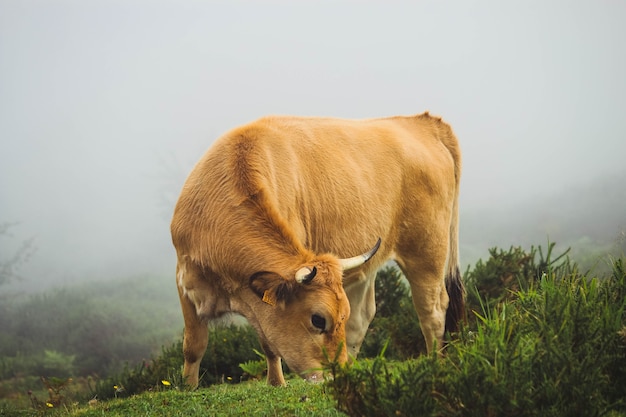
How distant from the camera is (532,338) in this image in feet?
14.0

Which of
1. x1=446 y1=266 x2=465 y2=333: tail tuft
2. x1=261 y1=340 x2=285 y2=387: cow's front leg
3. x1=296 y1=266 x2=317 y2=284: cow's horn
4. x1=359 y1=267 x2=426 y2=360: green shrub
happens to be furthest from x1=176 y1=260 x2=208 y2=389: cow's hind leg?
x1=446 y1=266 x2=465 y2=333: tail tuft

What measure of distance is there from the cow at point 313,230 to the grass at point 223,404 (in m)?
0.31

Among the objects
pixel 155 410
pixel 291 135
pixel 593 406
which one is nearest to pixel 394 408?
pixel 593 406

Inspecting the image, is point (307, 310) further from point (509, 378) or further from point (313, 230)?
point (509, 378)

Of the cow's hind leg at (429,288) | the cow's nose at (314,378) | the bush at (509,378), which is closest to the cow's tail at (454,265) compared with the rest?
the cow's hind leg at (429,288)

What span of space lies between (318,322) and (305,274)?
0.48 meters

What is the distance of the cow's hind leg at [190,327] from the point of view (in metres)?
6.54

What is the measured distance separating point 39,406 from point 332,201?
3778 millimetres

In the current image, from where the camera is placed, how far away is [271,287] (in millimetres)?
5742

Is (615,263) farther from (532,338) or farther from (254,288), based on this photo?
(254,288)

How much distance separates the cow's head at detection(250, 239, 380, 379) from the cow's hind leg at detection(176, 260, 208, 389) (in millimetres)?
938

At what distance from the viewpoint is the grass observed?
16.1ft

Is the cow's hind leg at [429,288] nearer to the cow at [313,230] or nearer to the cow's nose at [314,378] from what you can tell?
the cow at [313,230]

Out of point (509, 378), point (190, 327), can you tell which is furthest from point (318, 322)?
point (509, 378)
